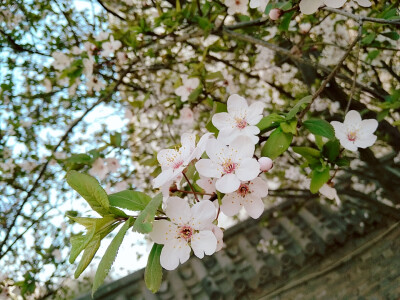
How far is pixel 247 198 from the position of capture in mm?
838

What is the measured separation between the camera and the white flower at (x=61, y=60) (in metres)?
2.32

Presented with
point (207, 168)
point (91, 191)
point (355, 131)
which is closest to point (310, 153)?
point (355, 131)

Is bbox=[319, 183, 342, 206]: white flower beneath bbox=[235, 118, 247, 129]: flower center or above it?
beneath

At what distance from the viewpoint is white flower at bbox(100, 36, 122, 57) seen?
212 centimetres

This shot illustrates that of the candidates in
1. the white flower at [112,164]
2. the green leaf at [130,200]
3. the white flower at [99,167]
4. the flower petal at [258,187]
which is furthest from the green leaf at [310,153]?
the white flower at [112,164]

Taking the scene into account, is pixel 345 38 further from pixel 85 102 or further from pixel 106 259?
pixel 106 259

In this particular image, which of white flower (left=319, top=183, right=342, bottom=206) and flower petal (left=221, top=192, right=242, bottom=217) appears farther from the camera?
white flower (left=319, top=183, right=342, bottom=206)

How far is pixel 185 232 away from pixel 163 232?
0.05 metres

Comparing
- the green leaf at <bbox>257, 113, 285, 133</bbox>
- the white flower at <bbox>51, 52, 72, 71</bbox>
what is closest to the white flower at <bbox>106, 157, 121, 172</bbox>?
the white flower at <bbox>51, 52, 72, 71</bbox>

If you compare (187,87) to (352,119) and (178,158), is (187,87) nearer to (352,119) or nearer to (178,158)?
(352,119)

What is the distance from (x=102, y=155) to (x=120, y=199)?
123cm

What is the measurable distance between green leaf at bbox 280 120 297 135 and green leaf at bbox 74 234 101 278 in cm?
52

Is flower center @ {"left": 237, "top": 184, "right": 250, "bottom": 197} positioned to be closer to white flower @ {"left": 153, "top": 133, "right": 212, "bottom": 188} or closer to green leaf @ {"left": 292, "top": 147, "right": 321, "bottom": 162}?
white flower @ {"left": 153, "top": 133, "right": 212, "bottom": 188}

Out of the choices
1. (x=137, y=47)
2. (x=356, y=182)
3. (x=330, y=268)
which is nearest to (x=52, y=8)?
(x=137, y=47)
